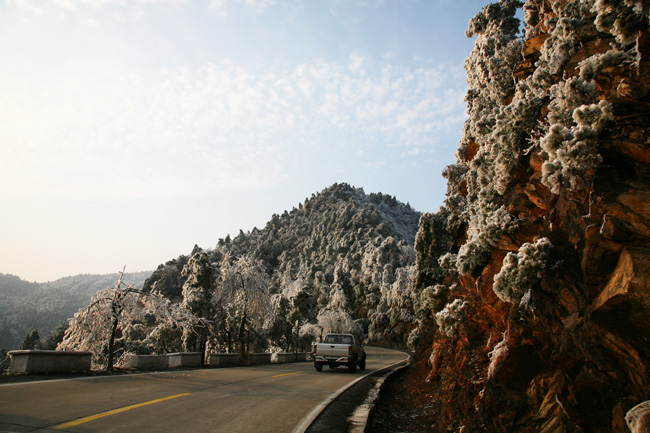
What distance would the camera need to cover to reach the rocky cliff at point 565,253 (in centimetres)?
499

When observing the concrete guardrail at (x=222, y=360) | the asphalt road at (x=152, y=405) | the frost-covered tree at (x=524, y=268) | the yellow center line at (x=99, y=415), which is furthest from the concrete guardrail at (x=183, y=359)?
the frost-covered tree at (x=524, y=268)

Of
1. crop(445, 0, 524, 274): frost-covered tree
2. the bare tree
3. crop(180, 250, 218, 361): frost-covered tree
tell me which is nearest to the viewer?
crop(445, 0, 524, 274): frost-covered tree

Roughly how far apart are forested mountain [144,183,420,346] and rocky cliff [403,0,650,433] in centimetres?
2124

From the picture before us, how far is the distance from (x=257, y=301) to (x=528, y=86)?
65.8 ft

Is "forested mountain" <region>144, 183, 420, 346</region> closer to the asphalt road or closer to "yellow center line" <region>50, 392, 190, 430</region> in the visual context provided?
the asphalt road

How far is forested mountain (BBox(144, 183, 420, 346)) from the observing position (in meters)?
73.7

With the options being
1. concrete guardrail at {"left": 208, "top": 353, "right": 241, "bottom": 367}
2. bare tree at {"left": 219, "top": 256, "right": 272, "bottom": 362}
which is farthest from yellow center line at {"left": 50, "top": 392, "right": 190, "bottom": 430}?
bare tree at {"left": 219, "top": 256, "right": 272, "bottom": 362}

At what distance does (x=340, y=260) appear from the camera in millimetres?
117188

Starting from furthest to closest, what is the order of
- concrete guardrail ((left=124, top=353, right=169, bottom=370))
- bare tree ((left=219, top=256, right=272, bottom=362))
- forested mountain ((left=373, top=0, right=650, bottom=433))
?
bare tree ((left=219, top=256, right=272, bottom=362)), concrete guardrail ((left=124, top=353, right=169, bottom=370)), forested mountain ((left=373, top=0, right=650, bottom=433))

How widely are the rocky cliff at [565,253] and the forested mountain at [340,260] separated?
21.2 m

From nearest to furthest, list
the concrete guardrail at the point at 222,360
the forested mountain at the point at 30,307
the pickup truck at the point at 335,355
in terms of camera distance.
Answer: the pickup truck at the point at 335,355 → the concrete guardrail at the point at 222,360 → the forested mountain at the point at 30,307

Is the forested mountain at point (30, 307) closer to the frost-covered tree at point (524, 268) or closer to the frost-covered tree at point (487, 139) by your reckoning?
the frost-covered tree at point (487, 139)

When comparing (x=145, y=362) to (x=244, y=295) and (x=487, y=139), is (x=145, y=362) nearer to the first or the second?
(x=244, y=295)

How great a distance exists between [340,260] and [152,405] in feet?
362
